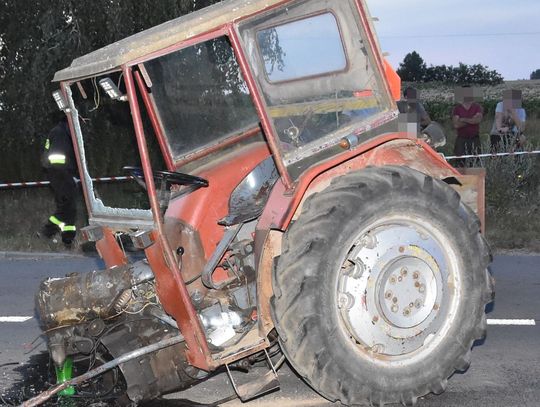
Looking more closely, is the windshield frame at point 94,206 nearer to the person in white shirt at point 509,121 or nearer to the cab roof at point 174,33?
the cab roof at point 174,33

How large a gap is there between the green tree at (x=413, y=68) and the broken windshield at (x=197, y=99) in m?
45.8

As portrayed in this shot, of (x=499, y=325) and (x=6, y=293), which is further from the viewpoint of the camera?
(x=6, y=293)

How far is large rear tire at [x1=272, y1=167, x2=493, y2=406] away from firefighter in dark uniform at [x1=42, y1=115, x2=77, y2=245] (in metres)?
7.04

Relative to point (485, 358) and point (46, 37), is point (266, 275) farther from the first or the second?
point (46, 37)

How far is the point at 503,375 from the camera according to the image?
5.89 metres

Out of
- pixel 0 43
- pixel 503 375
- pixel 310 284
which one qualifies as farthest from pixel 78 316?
pixel 0 43

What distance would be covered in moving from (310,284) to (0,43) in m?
12.1

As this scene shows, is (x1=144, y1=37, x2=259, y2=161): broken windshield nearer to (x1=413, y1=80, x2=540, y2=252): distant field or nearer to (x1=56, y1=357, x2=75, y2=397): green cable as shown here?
(x1=56, y1=357, x2=75, y2=397): green cable

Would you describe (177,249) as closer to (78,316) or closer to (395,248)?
(78,316)

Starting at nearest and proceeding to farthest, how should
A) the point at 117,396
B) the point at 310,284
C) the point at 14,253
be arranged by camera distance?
the point at 310,284
the point at 117,396
the point at 14,253

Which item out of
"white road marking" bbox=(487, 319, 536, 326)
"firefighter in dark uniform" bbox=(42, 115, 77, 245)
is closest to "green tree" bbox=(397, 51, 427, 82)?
"firefighter in dark uniform" bbox=(42, 115, 77, 245)

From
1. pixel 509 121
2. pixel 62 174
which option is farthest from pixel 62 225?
pixel 509 121

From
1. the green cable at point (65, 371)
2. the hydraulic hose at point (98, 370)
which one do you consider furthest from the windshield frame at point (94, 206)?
the green cable at point (65, 371)

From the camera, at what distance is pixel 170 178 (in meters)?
5.17
